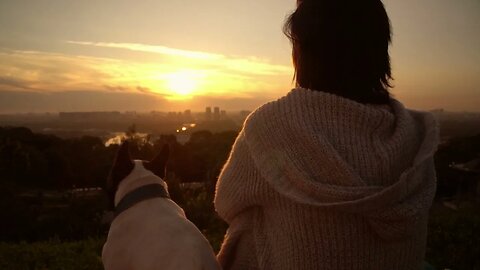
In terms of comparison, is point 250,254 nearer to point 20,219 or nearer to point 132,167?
point 132,167

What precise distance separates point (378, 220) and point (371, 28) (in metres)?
0.84

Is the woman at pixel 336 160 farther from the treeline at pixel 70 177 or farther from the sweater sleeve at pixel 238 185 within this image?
the treeline at pixel 70 177

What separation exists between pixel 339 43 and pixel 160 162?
1.78m

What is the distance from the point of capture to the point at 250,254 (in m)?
2.13

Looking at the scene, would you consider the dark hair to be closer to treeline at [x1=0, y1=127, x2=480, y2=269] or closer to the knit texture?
the knit texture

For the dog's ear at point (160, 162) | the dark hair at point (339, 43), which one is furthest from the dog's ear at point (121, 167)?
the dark hair at point (339, 43)

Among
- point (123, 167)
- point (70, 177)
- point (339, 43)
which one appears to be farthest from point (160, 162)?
point (70, 177)

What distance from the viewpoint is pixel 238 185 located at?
2.02m

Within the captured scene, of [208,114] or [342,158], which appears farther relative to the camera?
[208,114]

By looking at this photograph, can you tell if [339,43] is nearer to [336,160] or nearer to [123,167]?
[336,160]

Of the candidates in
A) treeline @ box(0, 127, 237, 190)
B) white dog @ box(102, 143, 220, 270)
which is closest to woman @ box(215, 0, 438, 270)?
white dog @ box(102, 143, 220, 270)

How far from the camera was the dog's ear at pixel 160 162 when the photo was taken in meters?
3.11

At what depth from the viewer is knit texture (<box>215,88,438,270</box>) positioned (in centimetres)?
170

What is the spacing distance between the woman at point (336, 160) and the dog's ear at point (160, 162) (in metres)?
1.17
